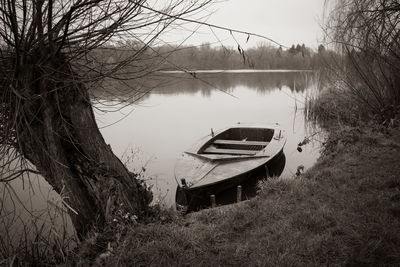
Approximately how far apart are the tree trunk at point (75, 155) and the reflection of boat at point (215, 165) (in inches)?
79.0

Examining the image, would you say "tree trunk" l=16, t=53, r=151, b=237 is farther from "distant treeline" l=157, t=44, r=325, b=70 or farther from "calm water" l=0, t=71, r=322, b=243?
"distant treeline" l=157, t=44, r=325, b=70

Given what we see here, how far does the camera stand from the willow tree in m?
2.47

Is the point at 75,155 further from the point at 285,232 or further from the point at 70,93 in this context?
the point at 285,232

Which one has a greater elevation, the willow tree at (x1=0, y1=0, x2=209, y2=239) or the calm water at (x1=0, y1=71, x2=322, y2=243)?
the willow tree at (x1=0, y1=0, x2=209, y2=239)

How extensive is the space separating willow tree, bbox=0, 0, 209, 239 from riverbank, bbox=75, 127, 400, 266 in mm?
550

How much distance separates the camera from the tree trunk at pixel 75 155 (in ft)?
10.3

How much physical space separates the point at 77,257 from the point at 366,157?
5.48 metres

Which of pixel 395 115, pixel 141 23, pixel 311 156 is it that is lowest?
pixel 311 156

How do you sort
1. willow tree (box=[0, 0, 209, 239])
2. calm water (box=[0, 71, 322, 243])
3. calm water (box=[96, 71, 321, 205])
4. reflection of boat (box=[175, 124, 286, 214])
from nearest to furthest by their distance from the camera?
willow tree (box=[0, 0, 209, 239])
calm water (box=[0, 71, 322, 243])
reflection of boat (box=[175, 124, 286, 214])
calm water (box=[96, 71, 321, 205])

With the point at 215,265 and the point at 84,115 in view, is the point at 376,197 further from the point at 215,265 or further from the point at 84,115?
the point at 84,115

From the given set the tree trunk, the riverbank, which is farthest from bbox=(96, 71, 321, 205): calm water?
the riverbank

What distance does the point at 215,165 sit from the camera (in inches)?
260

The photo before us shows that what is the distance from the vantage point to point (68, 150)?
11.3ft

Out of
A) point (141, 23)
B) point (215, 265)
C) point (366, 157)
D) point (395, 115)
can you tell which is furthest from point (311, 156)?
point (141, 23)
